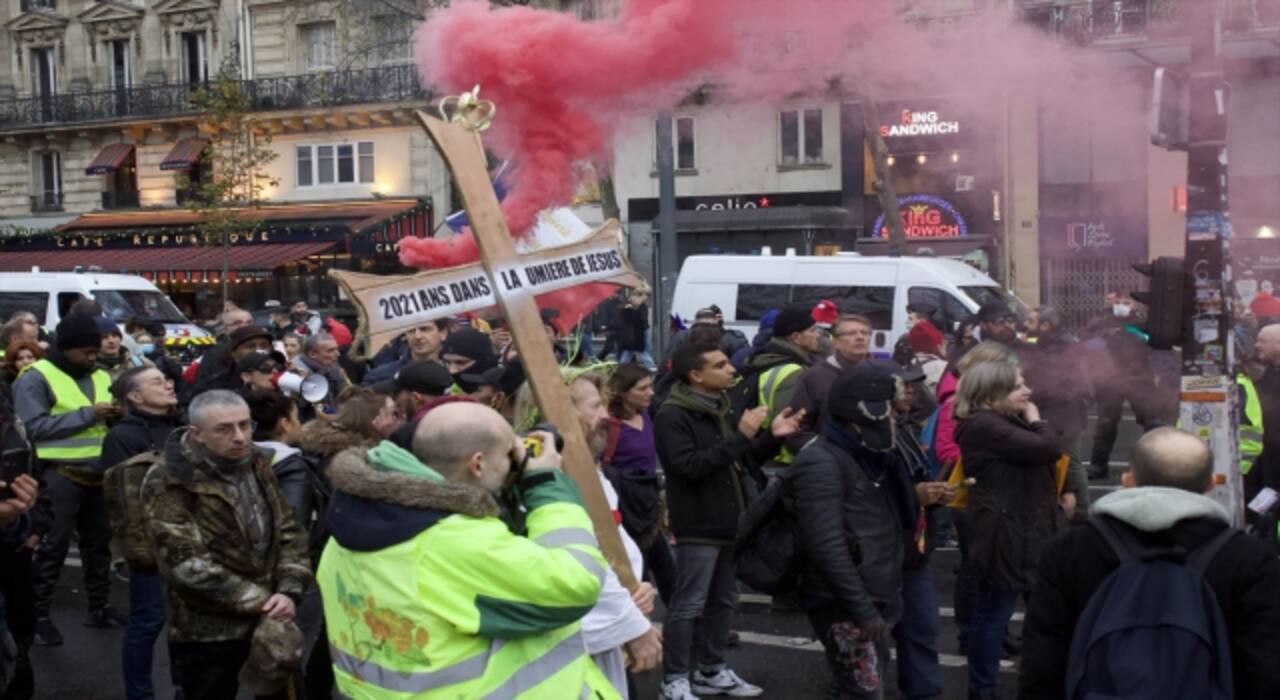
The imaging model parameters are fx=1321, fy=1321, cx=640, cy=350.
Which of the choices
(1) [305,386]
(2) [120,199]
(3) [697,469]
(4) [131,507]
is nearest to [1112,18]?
(3) [697,469]

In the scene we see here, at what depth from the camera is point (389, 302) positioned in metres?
4.21

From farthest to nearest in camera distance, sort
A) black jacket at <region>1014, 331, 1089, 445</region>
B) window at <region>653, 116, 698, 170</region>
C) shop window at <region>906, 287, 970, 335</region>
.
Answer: window at <region>653, 116, 698, 170</region> < shop window at <region>906, 287, 970, 335</region> < black jacket at <region>1014, 331, 1089, 445</region>

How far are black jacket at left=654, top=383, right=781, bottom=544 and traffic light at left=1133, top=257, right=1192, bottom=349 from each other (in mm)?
3433

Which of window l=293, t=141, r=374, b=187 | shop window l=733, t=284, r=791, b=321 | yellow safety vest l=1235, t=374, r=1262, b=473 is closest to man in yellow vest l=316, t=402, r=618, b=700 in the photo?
yellow safety vest l=1235, t=374, r=1262, b=473

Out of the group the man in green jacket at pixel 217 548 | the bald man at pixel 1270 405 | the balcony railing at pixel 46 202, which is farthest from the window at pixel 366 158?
the man in green jacket at pixel 217 548

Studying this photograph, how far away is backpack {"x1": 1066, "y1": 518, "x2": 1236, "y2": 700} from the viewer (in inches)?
131

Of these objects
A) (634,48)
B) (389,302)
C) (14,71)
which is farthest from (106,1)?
(389,302)

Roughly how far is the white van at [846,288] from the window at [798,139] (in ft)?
36.8

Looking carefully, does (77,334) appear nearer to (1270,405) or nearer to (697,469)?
(697,469)

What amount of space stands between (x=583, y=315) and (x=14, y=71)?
37493 millimetres

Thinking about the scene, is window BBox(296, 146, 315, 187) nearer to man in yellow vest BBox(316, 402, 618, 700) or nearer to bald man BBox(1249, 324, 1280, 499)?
bald man BBox(1249, 324, 1280, 499)

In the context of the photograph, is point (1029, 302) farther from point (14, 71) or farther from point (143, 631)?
point (14, 71)

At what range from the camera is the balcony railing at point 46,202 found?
3791 cm

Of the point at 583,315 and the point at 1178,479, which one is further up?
the point at 583,315
